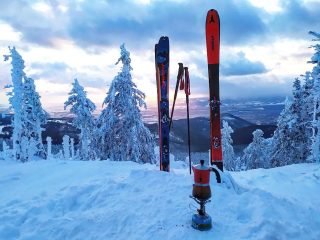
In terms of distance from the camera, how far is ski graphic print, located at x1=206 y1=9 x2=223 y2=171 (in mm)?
9680

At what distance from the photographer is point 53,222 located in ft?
19.8

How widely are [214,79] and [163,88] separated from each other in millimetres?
1889

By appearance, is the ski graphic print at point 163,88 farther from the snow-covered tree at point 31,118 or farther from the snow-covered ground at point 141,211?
the snow-covered tree at point 31,118

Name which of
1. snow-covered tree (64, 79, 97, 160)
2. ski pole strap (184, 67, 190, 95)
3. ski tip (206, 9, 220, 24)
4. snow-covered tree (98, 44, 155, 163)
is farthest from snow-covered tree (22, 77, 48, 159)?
ski tip (206, 9, 220, 24)

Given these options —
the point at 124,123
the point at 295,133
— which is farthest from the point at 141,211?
the point at 295,133

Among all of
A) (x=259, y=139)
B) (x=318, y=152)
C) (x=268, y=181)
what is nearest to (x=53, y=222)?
(x=268, y=181)

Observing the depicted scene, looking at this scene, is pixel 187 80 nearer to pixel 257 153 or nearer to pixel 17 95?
pixel 17 95

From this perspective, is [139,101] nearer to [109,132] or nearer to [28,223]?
[109,132]

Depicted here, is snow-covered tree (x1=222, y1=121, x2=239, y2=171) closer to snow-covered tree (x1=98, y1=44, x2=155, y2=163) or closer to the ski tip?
snow-covered tree (x1=98, y1=44, x2=155, y2=163)

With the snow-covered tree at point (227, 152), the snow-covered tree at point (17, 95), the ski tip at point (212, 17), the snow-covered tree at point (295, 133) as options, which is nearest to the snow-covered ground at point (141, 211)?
the ski tip at point (212, 17)

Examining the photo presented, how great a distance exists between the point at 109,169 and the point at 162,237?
6.04 metres

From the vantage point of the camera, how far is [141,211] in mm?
6398

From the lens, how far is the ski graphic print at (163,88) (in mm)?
10656

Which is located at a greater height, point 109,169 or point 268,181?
point 109,169
